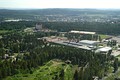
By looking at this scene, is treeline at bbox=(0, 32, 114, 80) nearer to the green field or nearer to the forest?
the forest

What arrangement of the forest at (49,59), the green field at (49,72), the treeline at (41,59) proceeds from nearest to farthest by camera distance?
1. the green field at (49,72)
2. the forest at (49,59)
3. the treeline at (41,59)

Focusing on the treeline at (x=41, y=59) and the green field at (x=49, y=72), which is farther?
the treeline at (x=41, y=59)

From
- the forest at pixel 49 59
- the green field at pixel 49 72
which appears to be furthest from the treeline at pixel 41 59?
the green field at pixel 49 72

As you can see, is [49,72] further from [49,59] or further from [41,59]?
[49,59]

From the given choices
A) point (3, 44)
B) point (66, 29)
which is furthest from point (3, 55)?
point (66, 29)

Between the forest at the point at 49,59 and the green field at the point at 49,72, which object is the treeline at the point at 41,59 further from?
the green field at the point at 49,72

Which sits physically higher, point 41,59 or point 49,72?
point 41,59

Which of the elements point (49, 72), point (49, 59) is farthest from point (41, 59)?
point (49, 72)

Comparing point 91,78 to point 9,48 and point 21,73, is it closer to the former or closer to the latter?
point 21,73

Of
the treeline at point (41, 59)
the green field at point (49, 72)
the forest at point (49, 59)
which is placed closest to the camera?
the green field at point (49, 72)
